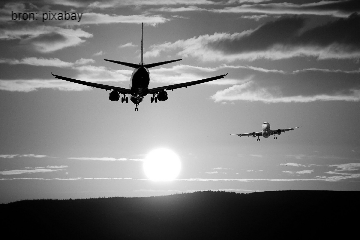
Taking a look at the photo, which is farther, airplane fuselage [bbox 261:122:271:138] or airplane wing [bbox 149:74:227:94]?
airplane fuselage [bbox 261:122:271:138]

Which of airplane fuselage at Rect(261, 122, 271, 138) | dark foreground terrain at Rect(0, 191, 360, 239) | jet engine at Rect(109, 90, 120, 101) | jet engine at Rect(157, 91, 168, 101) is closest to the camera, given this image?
jet engine at Rect(157, 91, 168, 101)

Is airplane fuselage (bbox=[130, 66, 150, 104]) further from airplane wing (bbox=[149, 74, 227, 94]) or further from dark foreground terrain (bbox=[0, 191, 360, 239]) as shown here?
dark foreground terrain (bbox=[0, 191, 360, 239])

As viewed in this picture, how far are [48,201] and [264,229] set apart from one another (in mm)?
46273

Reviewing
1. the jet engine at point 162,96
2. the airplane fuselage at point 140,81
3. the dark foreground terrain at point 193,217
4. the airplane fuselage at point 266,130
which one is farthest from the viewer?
the airplane fuselage at point 266,130

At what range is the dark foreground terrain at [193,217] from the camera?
84.4m

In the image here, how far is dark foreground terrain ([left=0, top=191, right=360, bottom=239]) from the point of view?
84.4 metres

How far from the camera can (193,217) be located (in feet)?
304

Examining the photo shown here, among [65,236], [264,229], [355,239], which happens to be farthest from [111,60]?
[355,239]

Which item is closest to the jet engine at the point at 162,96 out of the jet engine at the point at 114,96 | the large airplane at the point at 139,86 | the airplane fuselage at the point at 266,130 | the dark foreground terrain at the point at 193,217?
the large airplane at the point at 139,86

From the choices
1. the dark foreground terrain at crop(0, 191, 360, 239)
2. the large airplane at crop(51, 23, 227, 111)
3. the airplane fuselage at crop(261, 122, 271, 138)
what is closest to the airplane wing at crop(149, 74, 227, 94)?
the large airplane at crop(51, 23, 227, 111)

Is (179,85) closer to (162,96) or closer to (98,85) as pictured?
(162,96)

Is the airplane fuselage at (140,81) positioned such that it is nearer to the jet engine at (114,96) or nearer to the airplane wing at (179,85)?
the airplane wing at (179,85)

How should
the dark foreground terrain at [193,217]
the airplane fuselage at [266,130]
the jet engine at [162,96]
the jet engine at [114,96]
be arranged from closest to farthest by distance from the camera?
the jet engine at [162,96]
the jet engine at [114,96]
the dark foreground terrain at [193,217]
the airplane fuselage at [266,130]

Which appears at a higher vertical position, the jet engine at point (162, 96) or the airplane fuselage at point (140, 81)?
the airplane fuselage at point (140, 81)
